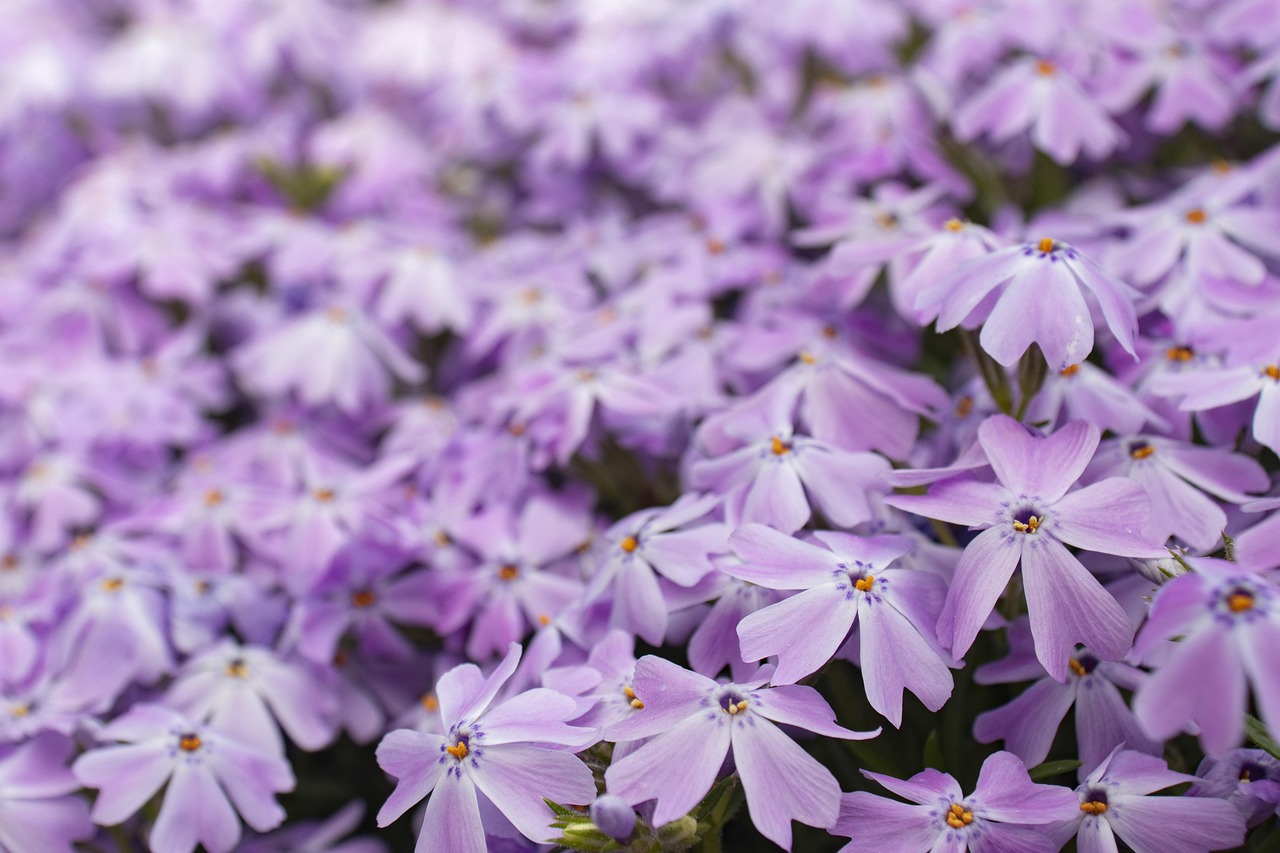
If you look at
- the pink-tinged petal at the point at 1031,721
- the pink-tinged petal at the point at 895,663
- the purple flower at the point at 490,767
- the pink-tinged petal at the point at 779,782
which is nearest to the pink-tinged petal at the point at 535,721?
the purple flower at the point at 490,767

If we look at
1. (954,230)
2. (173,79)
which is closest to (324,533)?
(954,230)

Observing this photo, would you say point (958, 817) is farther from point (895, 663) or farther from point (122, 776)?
point (122, 776)

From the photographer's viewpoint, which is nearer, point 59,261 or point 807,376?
point 807,376

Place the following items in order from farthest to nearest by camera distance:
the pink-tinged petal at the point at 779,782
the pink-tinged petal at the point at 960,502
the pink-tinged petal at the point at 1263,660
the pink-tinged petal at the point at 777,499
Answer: the pink-tinged petal at the point at 777,499 → the pink-tinged petal at the point at 960,502 → the pink-tinged petal at the point at 779,782 → the pink-tinged petal at the point at 1263,660

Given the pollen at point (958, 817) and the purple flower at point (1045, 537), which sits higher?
the purple flower at point (1045, 537)

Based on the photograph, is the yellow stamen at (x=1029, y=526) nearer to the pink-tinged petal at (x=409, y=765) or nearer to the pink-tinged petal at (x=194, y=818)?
the pink-tinged petal at (x=409, y=765)

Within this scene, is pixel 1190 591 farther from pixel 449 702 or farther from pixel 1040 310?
pixel 449 702

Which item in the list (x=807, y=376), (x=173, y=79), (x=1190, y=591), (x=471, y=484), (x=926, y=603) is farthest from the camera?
(x=173, y=79)
